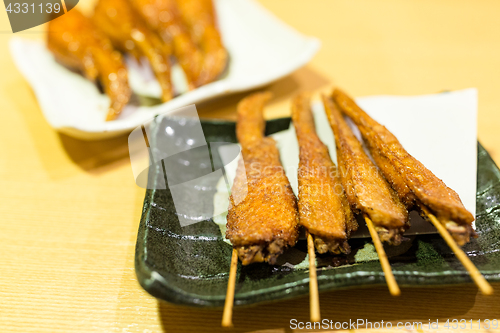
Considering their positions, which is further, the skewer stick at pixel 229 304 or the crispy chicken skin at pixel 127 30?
the crispy chicken skin at pixel 127 30

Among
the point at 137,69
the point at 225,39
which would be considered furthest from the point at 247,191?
the point at 225,39

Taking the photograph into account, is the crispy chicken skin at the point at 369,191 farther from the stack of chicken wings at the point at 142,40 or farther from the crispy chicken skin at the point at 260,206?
the stack of chicken wings at the point at 142,40

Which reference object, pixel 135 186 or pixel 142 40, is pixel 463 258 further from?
pixel 142 40

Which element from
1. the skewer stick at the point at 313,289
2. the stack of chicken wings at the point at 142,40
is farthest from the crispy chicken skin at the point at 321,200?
the stack of chicken wings at the point at 142,40

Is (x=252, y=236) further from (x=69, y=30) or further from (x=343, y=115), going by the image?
(x=69, y=30)

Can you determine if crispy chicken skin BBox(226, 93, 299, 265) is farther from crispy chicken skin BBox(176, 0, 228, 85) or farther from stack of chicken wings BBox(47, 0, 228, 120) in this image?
stack of chicken wings BBox(47, 0, 228, 120)

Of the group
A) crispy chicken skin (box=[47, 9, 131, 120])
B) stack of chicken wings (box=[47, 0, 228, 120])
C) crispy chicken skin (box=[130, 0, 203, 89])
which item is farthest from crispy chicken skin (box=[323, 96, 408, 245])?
crispy chicken skin (box=[47, 9, 131, 120])
